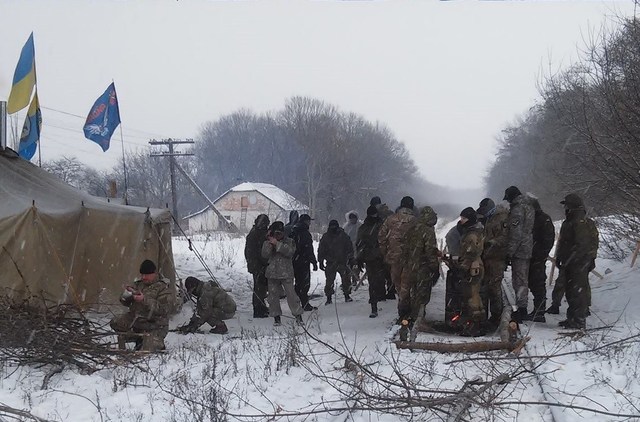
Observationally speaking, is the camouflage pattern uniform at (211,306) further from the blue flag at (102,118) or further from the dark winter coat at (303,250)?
the blue flag at (102,118)

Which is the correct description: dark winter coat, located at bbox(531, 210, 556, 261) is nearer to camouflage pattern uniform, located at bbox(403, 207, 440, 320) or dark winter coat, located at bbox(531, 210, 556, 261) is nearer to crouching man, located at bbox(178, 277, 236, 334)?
camouflage pattern uniform, located at bbox(403, 207, 440, 320)

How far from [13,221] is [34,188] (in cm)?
146

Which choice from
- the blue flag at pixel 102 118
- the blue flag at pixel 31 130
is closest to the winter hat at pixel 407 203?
the blue flag at pixel 102 118

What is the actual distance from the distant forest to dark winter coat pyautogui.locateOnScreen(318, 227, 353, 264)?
44802mm

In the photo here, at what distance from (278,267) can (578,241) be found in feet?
15.2

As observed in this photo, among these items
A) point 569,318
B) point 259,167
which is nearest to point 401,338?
point 569,318

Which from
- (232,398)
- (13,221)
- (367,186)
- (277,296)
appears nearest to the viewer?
(232,398)

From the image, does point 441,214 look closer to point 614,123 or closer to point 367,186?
point 367,186

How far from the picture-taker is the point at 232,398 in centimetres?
563

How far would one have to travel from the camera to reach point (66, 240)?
32.6 ft

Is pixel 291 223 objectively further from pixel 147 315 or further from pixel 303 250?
pixel 147 315

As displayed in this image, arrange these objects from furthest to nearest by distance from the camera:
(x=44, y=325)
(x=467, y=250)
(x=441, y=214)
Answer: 1. (x=441, y=214)
2. (x=467, y=250)
3. (x=44, y=325)

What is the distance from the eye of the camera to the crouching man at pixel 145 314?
7.56 metres

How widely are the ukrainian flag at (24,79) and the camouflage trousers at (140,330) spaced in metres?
5.83
